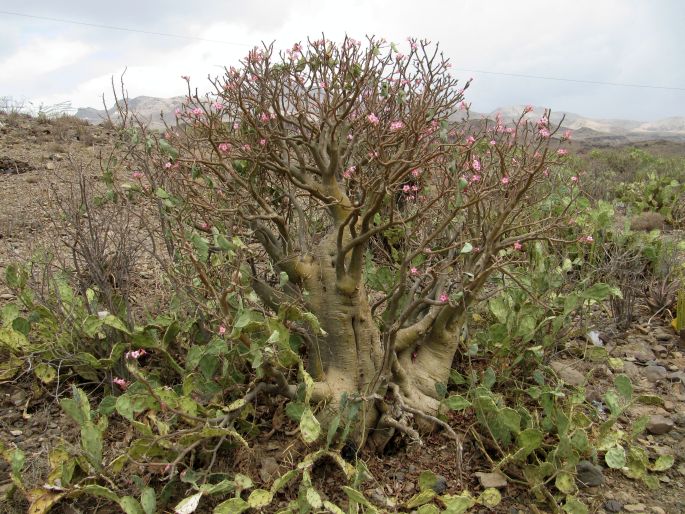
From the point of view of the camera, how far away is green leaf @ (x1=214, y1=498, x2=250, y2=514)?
1.98 meters

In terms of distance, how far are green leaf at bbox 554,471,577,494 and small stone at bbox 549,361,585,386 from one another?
2.65 ft

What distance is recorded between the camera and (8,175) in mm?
7367

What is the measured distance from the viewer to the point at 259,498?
2.04 m

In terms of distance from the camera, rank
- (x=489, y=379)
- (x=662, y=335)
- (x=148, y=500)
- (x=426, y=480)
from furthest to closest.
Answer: (x=662, y=335), (x=489, y=379), (x=426, y=480), (x=148, y=500)

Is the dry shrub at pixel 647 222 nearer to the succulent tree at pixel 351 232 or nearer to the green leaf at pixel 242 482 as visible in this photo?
the succulent tree at pixel 351 232

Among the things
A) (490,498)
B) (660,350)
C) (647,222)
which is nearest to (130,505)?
(490,498)

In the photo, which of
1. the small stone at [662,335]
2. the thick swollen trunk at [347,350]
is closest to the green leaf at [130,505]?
the thick swollen trunk at [347,350]

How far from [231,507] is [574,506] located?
4.25ft

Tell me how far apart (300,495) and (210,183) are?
1.48 metres

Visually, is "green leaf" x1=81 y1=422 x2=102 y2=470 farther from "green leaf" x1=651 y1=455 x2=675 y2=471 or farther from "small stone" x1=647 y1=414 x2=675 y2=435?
"small stone" x1=647 y1=414 x2=675 y2=435

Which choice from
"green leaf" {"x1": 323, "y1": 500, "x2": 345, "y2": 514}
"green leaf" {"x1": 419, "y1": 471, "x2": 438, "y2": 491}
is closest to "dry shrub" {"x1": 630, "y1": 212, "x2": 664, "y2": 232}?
"green leaf" {"x1": 419, "y1": 471, "x2": 438, "y2": 491}

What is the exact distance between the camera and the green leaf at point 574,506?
212 centimetres

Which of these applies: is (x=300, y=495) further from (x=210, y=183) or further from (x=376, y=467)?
(x=210, y=183)

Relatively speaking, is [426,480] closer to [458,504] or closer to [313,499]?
[458,504]
